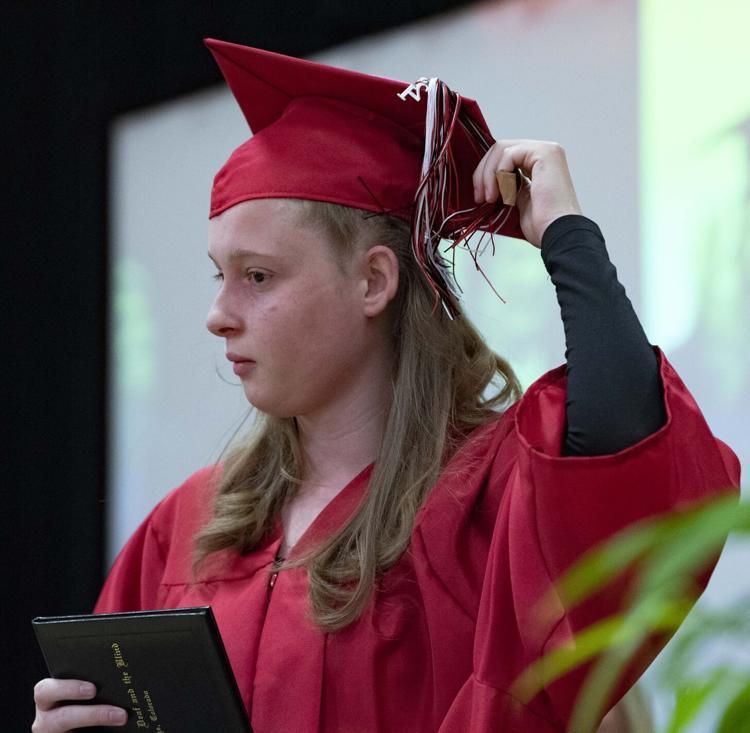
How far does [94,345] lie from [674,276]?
1.98m

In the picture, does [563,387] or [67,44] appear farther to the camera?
[67,44]

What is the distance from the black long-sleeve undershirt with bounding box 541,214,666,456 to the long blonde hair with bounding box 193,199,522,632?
32 centimetres

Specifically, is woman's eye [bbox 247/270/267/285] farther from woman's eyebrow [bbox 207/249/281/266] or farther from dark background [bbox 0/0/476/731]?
dark background [bbox 0/0/476/731]

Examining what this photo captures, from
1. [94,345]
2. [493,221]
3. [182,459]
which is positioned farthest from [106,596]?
[94,345]

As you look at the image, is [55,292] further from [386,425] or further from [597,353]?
[597,353]

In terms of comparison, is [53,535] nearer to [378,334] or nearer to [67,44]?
[67,44]

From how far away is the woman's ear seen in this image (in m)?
1.63

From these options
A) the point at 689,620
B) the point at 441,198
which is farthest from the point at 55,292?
the point at 689,620

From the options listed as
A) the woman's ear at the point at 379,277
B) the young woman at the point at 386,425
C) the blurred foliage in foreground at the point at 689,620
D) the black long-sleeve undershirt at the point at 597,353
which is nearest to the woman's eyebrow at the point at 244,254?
the young woman at the point at 386,425

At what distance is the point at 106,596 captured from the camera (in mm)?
1889

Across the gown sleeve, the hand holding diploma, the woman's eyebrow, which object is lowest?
the hand holding diploma

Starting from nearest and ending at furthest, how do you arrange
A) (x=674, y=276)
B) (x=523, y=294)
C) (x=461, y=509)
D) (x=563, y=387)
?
1. (x=563, y=387)
2. (x=461, y=509)
3. (x=674, y=276)
4. (x=523, y=294)

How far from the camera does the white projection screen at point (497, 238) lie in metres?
2.39

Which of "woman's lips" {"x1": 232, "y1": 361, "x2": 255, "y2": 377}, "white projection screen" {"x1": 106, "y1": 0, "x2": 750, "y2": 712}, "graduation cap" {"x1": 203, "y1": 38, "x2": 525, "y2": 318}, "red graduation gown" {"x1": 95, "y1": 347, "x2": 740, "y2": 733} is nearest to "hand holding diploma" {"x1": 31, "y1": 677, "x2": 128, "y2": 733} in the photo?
"red graduation gown" {"x1": 95, "y1": 347, "x2": 740, "y2": 733}
